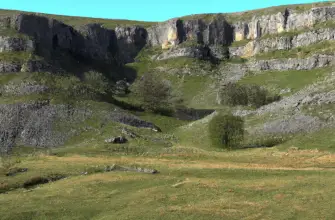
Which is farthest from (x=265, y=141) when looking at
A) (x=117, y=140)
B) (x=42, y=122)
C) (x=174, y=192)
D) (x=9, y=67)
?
(x=9, y=67)

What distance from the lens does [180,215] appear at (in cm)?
3922

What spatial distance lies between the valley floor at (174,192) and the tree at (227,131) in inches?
910

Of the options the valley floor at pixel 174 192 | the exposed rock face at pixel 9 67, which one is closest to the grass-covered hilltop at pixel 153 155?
the valley floor at pixel 174 192

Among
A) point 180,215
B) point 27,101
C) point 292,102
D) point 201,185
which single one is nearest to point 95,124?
point 27,101

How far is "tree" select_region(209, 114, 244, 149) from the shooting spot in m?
96.8

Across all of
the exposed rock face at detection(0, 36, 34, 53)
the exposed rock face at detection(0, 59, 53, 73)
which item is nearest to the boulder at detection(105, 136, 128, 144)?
the exposed rock face at detection(0, 59, 53, 73)

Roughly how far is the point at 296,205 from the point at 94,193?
2518cm

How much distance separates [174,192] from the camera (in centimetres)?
4878

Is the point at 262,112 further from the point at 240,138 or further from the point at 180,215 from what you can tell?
the point at 180,215

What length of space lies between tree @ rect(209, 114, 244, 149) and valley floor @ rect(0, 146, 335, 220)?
23117 mm

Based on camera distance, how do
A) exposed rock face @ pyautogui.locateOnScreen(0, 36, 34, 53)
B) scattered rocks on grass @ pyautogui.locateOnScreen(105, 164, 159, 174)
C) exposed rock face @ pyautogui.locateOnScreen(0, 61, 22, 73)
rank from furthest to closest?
exposed rock face @ pyautogui.locateOnScreen(0, 36, 34, 53)
exposed rock face @ pyautogui.locateOnScreen(0, 61, 22, 73)
scattered rocks on grass @ pyautogui.locateOnScreen(105, 164, 159, 174)

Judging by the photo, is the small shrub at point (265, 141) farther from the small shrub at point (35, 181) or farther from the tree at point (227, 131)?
the small shrub at point (35, 181)

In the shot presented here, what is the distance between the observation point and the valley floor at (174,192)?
1565 inches

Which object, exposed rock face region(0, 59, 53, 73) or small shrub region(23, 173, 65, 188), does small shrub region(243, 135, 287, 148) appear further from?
exposed rock face region(0, 59, 53, 73)
